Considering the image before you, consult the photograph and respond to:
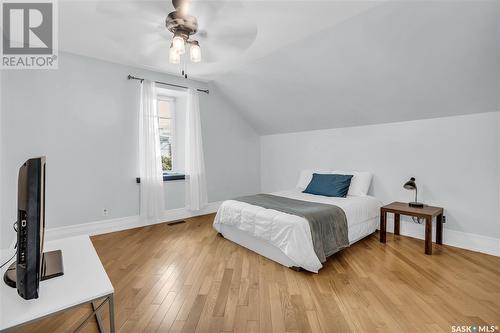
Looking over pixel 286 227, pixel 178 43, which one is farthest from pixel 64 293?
pixel 178 43

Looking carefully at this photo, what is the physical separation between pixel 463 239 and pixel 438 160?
0.97 meters

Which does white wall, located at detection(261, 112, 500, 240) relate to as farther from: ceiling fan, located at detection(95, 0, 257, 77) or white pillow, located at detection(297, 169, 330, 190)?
ceiling fan, located at detection(95, 0, 257, 77)

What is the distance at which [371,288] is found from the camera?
2037 millimetres

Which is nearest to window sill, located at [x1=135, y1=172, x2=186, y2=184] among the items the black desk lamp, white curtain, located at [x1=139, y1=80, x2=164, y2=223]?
white curtain, located at [x1=139, y1=80, x2=164, y2=223]

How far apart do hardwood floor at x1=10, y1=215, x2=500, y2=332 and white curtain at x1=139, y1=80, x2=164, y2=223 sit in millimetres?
904

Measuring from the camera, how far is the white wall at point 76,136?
2904 millimetres

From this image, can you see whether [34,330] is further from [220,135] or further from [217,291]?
[220,135]

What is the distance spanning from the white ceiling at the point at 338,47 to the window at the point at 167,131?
2.84ft

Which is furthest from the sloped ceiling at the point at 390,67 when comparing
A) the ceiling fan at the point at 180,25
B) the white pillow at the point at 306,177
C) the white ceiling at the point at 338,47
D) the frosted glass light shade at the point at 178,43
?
the frosted glass light shade at the point at 178,43

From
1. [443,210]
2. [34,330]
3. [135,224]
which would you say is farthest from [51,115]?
[443,210]

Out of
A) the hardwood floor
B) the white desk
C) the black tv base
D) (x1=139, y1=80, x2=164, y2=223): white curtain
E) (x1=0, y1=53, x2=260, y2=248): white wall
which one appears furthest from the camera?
(x1=139, y1=80, x2=164, y2=223): white curtain

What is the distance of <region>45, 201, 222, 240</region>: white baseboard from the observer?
3185 millimetres

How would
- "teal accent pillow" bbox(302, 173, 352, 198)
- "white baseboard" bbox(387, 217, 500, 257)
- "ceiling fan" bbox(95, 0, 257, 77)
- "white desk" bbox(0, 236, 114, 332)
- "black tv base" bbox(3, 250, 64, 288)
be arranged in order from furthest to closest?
"teal accent pillow" bbox(302, 173, 352, 198) → "white baseboard" bbox(387, 217, 500, 257) → "ceiling fan" bbox(95, 0, 257, 77) → "black tv base" bbox(3, 250, 64, 288) → "white desk" bbox(0, 236, 114, 332)

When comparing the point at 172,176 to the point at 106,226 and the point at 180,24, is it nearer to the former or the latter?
the point at 106,226
